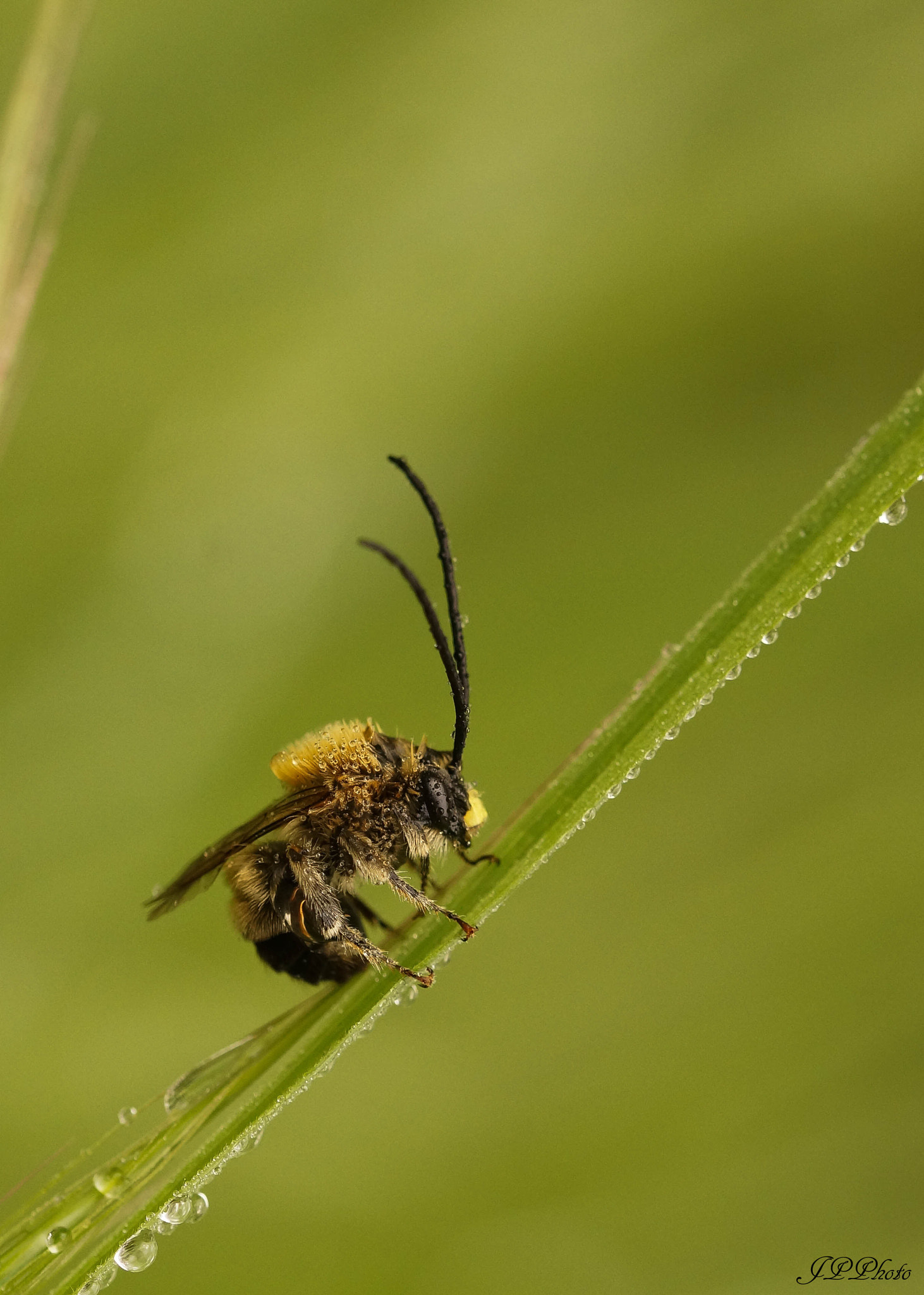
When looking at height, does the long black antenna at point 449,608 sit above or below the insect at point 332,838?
above

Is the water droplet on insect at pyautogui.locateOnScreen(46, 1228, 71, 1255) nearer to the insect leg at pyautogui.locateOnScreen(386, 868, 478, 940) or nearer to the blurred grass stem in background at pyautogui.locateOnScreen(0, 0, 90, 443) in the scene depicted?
the insect leg at pyautogui.locateOnScreen(386, 868, 478, 940)

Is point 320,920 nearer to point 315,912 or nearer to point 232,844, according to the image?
point 315,912

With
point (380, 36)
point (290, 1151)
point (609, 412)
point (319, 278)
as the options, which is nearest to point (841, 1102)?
point (290, 1151)

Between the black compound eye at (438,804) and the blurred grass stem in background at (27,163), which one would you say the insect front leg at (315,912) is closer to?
the black compound eye at (438,804)

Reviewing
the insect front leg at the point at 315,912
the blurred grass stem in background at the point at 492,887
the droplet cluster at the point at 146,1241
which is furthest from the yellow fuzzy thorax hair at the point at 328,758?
the droplet cluster at the point at 146,1241

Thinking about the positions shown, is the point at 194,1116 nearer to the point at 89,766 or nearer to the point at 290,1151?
the point at 290,1151

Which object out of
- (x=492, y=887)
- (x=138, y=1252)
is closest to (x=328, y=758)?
(x=492, y=887)
